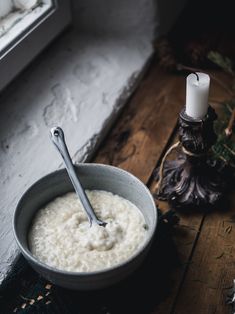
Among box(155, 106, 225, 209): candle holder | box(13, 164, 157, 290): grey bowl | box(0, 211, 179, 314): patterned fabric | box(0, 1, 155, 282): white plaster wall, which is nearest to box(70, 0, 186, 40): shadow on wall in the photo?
box(0, 1, 155, 282): white plaster wall

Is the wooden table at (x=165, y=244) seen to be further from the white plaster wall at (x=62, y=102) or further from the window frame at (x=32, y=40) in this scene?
the window frame at (x=32, y=40)

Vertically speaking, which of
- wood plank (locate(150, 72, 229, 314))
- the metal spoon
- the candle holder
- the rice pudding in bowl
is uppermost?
the metal spoon

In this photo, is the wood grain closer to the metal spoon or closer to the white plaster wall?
the white plaster wall

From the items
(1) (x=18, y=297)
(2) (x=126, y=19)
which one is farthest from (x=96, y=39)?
(1) (x=18, y=297)

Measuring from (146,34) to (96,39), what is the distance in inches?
5.0

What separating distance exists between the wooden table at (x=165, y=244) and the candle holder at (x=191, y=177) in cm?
3

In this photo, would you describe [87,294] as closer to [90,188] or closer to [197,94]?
[90,188]

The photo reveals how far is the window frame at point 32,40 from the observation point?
1.20 m

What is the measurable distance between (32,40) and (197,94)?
467 millimetres

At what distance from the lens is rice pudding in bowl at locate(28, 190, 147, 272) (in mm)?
878

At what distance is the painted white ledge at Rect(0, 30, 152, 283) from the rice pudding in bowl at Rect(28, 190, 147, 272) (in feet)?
0.26

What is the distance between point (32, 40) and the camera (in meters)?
1.26

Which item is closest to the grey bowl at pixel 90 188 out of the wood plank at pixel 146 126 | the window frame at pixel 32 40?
the wood plank at pixel 146 126

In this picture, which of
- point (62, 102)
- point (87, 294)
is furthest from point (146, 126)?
point (87, 294)
